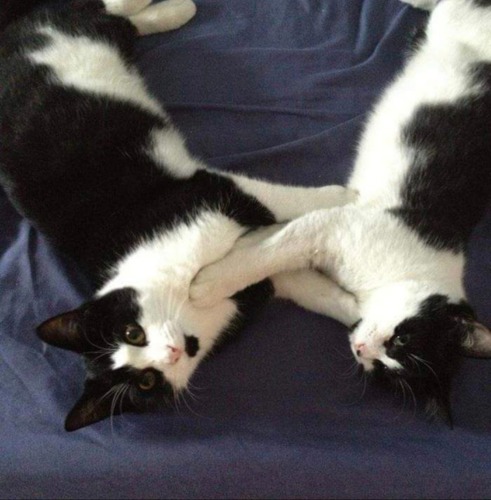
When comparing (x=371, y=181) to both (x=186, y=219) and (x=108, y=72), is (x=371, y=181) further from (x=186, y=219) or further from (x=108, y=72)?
(x=108, y=72)

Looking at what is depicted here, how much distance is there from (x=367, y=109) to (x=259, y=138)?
398 millimetres

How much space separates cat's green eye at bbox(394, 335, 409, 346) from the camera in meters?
1.29

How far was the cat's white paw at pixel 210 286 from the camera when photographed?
4.41 ft

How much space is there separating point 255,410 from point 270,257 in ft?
1.32

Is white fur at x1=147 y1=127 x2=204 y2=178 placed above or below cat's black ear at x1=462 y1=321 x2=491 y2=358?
above

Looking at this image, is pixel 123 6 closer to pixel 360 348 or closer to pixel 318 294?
pixel 318 294

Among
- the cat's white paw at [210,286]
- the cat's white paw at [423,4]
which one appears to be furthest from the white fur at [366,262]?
the cat's white paw at [423,4]

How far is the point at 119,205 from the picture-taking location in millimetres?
1440

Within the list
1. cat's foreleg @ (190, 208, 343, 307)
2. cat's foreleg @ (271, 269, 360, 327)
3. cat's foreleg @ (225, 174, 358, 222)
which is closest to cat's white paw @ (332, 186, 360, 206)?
cat's foreleg @ (225, 174, 358, 222)

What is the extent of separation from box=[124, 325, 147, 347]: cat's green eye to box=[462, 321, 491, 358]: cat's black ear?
0.79 metres

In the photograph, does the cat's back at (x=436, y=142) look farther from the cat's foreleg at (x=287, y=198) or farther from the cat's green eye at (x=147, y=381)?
the cat's green eye at (x=147, y=381)

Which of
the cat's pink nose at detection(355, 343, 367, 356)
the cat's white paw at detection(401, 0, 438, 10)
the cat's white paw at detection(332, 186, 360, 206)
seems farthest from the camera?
the cat's white paw at detection(401, 0, 438, 10)

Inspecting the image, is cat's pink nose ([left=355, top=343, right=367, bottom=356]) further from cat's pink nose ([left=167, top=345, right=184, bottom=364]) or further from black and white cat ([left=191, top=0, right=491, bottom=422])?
cat's pink nose ([left=167, top=345, right=184, bottom=364])

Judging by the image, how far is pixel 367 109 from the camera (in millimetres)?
1809
